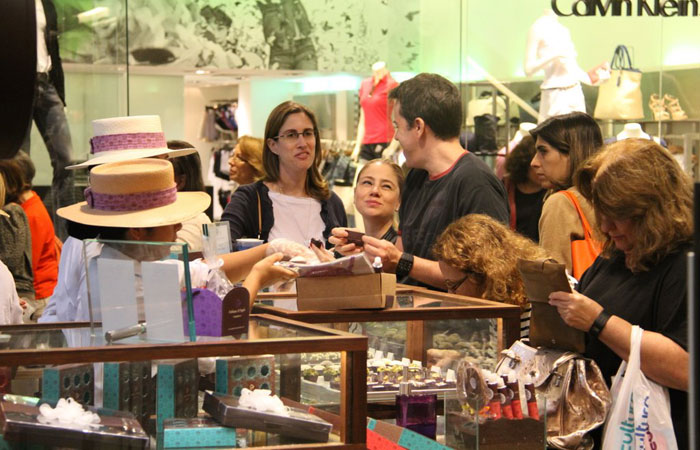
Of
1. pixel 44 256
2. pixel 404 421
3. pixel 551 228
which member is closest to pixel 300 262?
pixel 404 421

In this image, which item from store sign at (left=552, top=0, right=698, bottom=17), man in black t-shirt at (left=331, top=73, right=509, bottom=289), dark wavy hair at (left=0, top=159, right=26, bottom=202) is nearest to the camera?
man in black t-shirt at (left=331, top=73, right=509, bottom=289)

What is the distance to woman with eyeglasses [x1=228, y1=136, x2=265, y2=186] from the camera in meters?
6.16

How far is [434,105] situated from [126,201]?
5.43ft

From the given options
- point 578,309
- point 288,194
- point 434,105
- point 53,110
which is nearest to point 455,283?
point 578,309

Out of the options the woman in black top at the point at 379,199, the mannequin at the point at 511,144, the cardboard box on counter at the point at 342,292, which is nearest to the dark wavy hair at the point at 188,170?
the woman in black top at the point at 379,199

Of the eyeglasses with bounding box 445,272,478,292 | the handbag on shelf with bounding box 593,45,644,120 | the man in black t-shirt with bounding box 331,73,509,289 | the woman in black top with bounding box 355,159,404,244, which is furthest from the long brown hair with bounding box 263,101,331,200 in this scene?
the handbag on shelf with bounding box 593,45,644,120

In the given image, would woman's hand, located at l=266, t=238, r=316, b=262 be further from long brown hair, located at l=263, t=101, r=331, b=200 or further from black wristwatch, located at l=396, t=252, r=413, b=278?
long brown hair, located at l=263, t=101, r=331, b=200

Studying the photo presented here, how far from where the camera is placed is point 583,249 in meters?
3.91

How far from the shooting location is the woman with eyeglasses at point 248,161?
6.16 metres

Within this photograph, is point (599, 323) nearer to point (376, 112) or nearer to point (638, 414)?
point (638, 414)

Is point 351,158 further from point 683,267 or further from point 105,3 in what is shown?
point 683,267

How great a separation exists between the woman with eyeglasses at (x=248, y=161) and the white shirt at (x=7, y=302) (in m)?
2.57

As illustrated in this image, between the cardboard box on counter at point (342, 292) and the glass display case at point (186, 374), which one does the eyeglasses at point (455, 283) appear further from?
the glass display case at point (186, 374)

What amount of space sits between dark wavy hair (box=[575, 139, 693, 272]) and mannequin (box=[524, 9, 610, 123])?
5.59m
